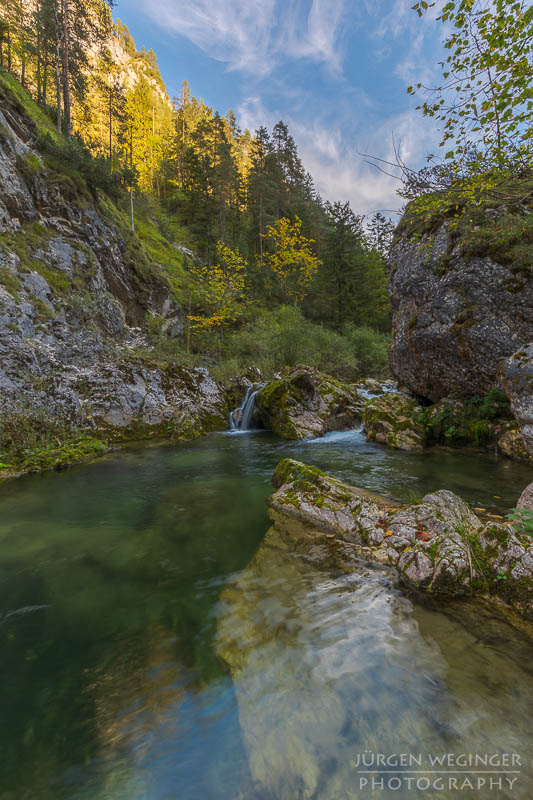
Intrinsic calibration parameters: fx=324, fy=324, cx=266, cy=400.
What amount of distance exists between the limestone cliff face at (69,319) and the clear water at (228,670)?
18.3 ft

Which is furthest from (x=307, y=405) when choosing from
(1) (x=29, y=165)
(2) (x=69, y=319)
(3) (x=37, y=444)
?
(1) (x=29, y=165)

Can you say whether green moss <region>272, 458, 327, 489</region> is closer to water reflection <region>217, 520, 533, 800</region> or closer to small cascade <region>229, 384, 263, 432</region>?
water reflection <region>217, 520, 533, 800</region>

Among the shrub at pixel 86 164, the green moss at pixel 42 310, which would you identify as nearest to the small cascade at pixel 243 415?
the green moss at pixel 42 310

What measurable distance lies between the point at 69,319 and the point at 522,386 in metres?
12.9

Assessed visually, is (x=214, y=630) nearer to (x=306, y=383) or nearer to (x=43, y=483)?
(x=43, y=483)

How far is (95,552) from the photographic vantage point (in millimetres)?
4141

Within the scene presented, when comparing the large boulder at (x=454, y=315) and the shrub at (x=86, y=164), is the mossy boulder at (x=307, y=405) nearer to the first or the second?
the large boulder at (x=454, y=315)

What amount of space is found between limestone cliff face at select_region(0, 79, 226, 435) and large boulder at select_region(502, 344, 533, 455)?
895 cm

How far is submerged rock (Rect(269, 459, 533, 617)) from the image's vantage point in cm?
302

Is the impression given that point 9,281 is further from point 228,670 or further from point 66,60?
point 66,60

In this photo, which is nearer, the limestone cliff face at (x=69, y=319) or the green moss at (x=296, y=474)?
the green moss at (x=296, y=474)

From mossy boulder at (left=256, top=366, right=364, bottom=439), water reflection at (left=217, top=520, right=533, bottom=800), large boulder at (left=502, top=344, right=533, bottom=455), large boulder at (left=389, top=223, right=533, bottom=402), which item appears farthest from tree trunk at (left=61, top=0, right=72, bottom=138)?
water reflection at (left=217, top=520, right=533, bottom=800)

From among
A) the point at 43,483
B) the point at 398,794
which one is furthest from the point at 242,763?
the point at 43,483

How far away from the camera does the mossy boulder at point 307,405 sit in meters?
11.5
